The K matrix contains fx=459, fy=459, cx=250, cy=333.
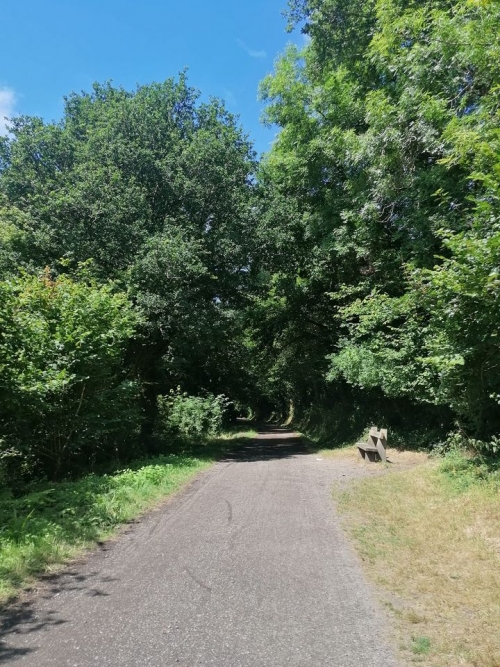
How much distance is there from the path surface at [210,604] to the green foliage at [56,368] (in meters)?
4.24

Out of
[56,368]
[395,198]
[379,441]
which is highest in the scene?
[395,198]

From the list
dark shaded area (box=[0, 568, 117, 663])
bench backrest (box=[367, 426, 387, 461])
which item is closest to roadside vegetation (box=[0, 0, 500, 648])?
dark shaded area (box=[0, 568, 117, 663])

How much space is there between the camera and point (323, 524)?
22.7 feet

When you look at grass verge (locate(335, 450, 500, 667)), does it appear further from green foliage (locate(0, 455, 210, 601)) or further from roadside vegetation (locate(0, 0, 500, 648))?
green foliage (locate(0, 455, 210, 601))

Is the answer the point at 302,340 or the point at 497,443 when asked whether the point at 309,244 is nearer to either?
the point at 302,340

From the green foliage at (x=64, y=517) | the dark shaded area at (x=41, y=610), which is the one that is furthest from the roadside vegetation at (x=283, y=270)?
the dark shaded area at (x=41, y=610)

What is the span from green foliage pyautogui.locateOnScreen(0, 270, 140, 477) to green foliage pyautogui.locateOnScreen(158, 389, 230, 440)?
943cm

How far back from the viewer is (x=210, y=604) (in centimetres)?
421

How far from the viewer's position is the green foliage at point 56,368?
9312mm

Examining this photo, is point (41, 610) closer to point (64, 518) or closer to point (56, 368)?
point (64, 518)

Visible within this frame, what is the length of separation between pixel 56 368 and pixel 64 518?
381 centimetres

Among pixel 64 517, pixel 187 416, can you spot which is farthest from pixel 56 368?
pixel 187 416

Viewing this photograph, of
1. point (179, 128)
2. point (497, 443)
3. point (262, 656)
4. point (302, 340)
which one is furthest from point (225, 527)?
point (302, 340)

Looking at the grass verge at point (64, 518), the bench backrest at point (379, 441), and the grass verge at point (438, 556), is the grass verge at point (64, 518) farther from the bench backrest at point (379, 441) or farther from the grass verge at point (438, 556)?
the bench backrest at point (379, 441)
